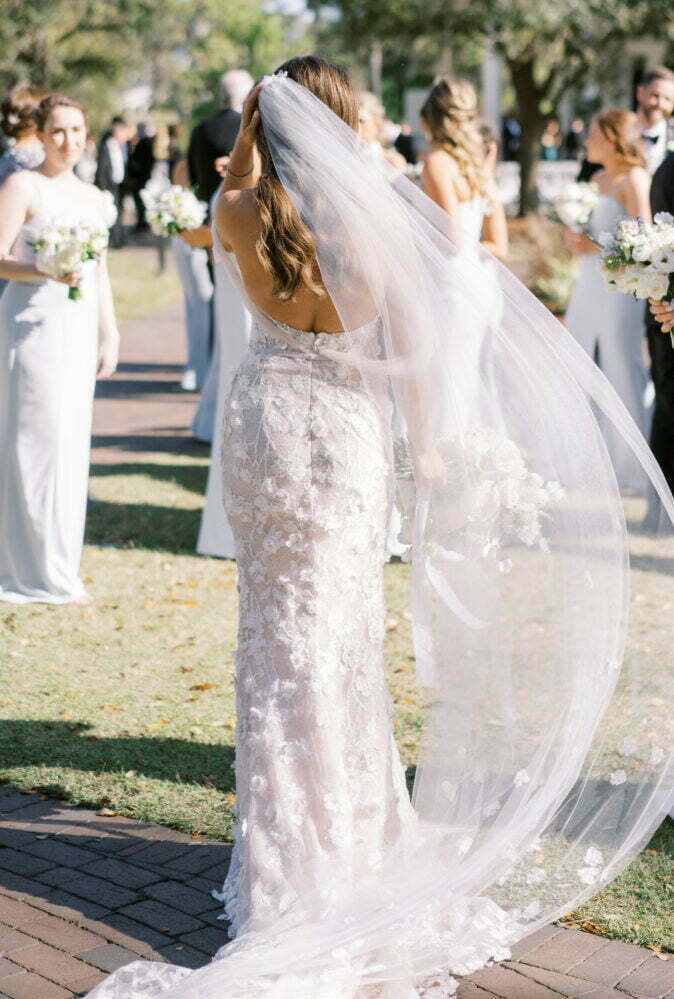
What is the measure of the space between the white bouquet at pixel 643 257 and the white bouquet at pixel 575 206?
4354 millimetres

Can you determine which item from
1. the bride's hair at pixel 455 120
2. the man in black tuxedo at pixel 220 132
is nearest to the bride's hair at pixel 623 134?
the bride's hair at pixel 455 120

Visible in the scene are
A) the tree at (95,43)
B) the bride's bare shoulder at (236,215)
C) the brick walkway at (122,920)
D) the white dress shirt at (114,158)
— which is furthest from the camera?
the tree at (95,43)

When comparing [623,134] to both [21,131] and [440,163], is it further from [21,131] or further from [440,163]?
[21,131]

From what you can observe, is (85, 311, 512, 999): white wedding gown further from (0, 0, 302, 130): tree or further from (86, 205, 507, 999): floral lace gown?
→ (0, 0, 302, 130): tree

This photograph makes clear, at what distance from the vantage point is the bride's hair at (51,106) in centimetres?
639

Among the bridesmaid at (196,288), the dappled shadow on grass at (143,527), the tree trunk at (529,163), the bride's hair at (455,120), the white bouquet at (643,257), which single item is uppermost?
the tree trunk at (529,163)

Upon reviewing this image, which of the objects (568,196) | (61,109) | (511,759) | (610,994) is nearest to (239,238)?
(511,759)

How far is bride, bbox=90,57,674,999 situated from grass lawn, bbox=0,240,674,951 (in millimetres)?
456

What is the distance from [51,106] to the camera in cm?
640

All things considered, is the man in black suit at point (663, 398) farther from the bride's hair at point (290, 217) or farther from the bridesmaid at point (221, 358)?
the bride's hair at point (290, 217)

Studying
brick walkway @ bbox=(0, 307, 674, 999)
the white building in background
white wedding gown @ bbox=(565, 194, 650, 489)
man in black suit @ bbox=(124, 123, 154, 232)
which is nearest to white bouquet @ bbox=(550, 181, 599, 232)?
white wedding gown @ bbox=(565, 194, 650, 489)

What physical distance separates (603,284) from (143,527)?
11.3ft

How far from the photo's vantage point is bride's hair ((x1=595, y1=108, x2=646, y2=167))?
8344mm

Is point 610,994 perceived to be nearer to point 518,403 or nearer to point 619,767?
point 619,767
